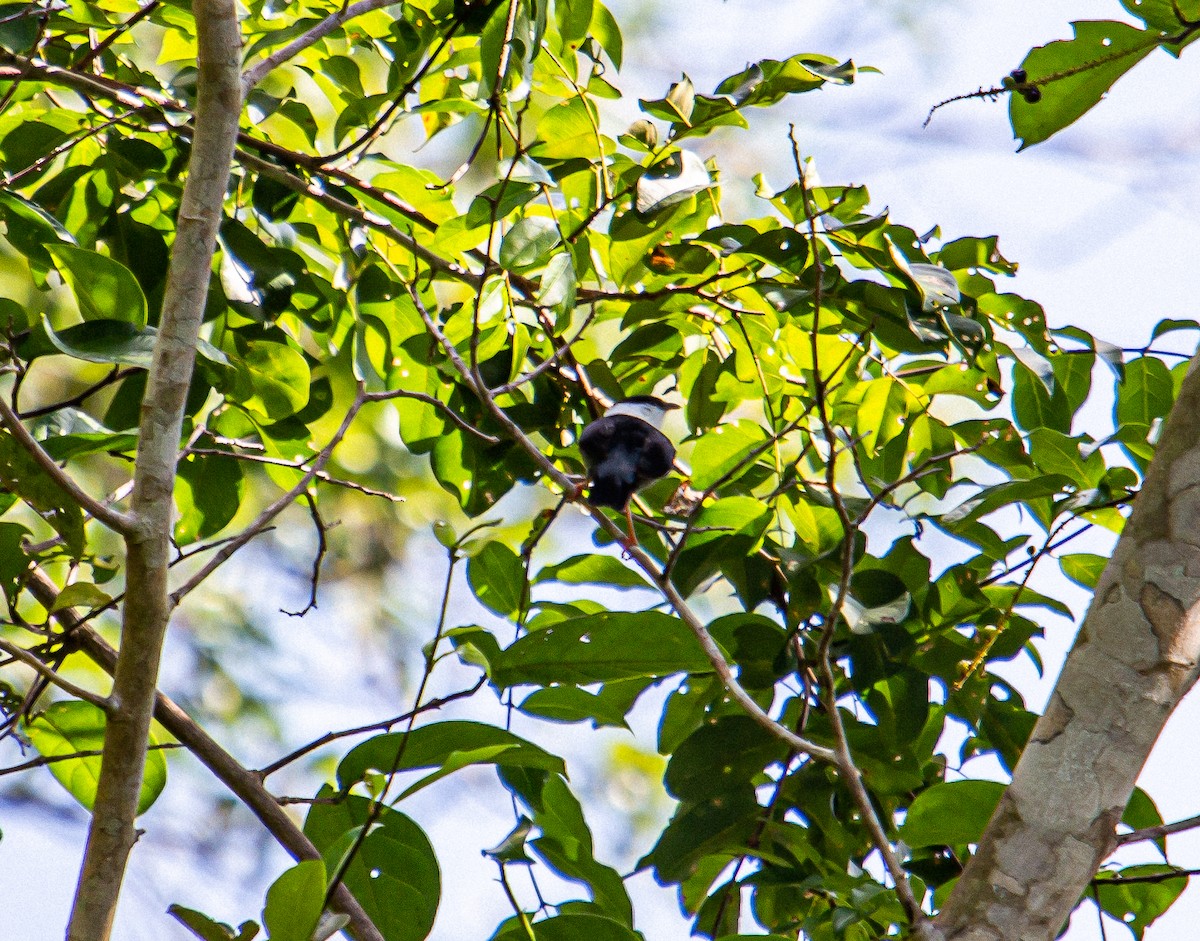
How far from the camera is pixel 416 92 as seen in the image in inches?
53.3

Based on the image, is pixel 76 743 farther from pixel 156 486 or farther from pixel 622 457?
pixel 622 457

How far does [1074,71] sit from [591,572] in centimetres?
71

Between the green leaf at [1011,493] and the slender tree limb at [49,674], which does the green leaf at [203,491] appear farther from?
the green leaf at [1011,493]

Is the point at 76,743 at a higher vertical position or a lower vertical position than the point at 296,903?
higher

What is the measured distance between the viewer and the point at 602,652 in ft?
3.29

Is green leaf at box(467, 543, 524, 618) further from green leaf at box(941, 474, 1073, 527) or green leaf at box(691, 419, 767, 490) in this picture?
green leaf at box(941, 474, 1073, 527)

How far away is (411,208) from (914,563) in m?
0.71

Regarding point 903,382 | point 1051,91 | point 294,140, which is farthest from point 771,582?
point 294,140

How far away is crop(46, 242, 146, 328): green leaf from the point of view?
0.97 meters

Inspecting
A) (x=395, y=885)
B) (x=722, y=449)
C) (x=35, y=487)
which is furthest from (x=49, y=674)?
(x=722, y=449)

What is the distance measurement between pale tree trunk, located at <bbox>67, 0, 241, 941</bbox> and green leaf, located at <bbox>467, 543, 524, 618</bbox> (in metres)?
0.38

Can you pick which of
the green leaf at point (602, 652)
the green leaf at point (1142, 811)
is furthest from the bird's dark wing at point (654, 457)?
the green leaf at point (1142, 811)

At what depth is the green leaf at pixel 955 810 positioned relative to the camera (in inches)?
39.5

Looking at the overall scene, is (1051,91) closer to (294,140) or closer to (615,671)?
(615,671)
